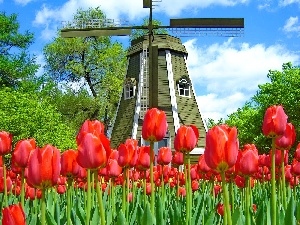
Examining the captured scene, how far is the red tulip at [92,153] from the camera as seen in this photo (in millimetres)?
2180

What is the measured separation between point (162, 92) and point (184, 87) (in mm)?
1746

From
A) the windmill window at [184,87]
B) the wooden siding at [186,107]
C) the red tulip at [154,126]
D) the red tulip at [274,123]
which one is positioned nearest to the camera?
the red tulip at [274,123]

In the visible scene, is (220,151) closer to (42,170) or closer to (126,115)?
(42,170)

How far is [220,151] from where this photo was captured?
6.27ft

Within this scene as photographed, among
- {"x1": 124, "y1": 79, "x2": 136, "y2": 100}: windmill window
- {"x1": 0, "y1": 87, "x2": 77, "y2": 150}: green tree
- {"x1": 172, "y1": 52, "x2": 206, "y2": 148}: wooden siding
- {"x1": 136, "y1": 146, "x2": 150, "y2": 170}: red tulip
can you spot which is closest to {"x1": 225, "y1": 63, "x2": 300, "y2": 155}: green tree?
{"x1": 172, "y1": 52, "x2": 206, "y2": 148}: wooden siding

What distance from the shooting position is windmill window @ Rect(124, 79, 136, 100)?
29.2 meters

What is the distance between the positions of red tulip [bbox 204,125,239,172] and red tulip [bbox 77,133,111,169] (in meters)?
0.49

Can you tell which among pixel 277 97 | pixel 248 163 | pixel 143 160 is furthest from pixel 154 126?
pixel 277 97

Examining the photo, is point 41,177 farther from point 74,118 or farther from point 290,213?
point 74,118

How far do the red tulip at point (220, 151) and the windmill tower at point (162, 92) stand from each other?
79.0 ft

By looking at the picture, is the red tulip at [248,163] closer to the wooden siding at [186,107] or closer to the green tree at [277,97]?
the wooden siding at [186,107]

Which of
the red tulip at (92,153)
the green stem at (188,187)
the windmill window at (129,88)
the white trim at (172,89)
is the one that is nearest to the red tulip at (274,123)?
the green stem at (188,187)

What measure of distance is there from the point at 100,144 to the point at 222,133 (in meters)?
0.55

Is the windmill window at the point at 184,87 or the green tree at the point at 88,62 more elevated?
the green tree at the point at 88,62
